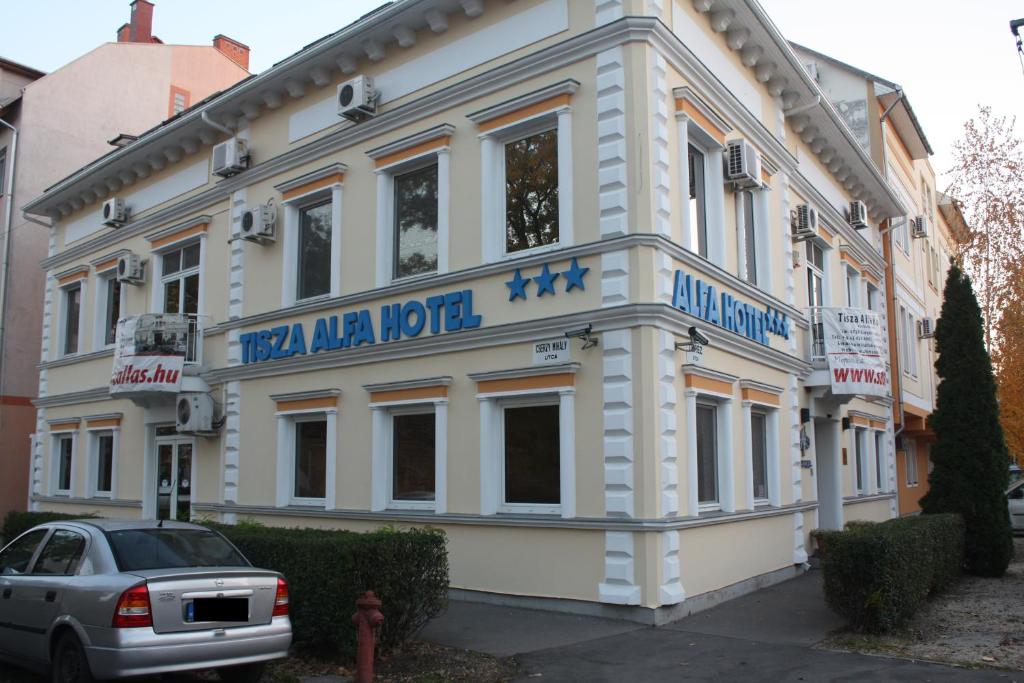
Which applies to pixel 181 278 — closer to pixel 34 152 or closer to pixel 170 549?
pixel 34 152

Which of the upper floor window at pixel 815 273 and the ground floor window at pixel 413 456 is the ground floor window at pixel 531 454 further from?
the upper floor window at pixel 815 273

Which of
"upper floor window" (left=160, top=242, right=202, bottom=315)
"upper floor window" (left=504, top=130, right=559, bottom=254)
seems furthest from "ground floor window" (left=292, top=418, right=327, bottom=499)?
"upper floor window" (left=504, top=130, right=559, bottom=254)

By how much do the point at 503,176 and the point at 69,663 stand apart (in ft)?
26.2

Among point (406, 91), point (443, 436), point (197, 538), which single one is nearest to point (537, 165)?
point (406, 91)

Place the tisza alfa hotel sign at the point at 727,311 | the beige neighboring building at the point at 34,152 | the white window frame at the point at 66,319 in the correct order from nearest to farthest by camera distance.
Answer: the tisza alfa hotel sign at the point at 727,311 < the white window frame at the point at 66,319 < the beige neighboring building at the point at 34,152

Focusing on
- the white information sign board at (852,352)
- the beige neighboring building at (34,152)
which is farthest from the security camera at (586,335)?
A: the beige neighboring building at (34,152)

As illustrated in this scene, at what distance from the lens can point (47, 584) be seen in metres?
7.44

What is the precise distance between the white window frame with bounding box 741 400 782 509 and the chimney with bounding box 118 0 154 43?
23520 millimetres

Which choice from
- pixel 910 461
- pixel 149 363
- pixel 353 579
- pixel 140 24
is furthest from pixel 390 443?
pixel 140 24

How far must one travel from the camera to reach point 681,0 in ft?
39.9

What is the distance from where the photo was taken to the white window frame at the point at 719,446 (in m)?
11.3

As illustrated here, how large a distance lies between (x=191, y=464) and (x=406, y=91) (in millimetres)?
8209

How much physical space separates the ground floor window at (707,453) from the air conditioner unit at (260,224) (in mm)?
7921

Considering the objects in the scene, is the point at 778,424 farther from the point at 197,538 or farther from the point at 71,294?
the point at 71,294
